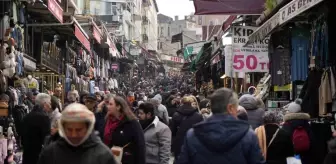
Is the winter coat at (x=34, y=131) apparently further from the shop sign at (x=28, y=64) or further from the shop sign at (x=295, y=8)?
the shop sign at (x=28, y=64)

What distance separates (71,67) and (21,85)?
8927 mm

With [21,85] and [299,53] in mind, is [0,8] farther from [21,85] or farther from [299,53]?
[299,53]

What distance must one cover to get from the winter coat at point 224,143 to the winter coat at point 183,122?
6164 millimetres

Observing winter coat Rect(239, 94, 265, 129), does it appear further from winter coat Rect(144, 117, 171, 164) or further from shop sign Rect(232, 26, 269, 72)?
shop sign Rect(232, 26, 269, 72)

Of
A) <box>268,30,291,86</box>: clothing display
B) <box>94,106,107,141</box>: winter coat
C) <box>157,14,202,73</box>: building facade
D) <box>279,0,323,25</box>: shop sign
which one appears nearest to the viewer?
<box>279,0,323,25</box>: shop sign

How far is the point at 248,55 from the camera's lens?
1897cm

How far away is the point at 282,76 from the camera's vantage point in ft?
51.7

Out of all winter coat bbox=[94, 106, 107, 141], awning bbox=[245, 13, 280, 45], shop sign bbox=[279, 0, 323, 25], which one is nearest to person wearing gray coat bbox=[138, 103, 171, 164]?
winter coat bbox=[94, 106, 107, 141]

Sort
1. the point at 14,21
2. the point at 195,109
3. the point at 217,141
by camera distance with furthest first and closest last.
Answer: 1. the point at 14,21
2. the point at 195,109
3. the point at 217,141

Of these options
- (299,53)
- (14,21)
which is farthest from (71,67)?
(299,53)

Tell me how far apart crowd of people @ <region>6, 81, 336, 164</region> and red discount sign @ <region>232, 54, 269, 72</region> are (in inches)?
193

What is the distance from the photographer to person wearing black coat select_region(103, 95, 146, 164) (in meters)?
8.54

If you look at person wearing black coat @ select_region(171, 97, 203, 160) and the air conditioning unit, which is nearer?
person wearing black coat @ select_region(171, 97, 203, 160)

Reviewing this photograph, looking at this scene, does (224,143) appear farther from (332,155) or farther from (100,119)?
(100,119)
